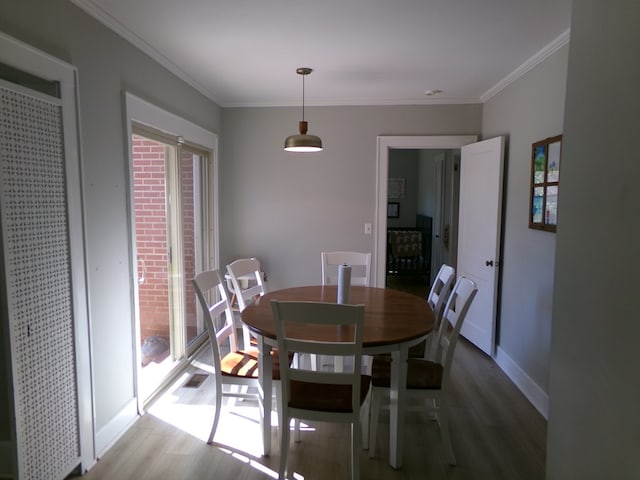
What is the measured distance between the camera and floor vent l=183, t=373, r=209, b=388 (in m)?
3.02

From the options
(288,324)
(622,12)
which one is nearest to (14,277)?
(288,324)

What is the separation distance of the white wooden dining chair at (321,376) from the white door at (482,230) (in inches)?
77.3

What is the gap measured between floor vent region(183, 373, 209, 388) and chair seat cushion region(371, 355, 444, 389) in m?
1.49

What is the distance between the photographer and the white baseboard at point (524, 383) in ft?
8.70

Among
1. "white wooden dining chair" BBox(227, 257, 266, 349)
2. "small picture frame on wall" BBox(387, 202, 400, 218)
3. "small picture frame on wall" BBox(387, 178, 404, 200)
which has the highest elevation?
"small picture frame on wall" BBox(387, 178, 404, 200)

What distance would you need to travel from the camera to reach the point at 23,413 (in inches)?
65.1

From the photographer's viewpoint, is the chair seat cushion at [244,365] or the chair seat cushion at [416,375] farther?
the chair seat cushion at [244,365]

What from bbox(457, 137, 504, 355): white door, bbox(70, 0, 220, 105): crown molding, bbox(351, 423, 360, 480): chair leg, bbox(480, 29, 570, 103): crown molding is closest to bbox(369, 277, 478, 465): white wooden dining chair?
bbox(351, 423, 360, 480): chair leg

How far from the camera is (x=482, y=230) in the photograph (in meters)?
3.65

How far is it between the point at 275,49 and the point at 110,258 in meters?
1.71

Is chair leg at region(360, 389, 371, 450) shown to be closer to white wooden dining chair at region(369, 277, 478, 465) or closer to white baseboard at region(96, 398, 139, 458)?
white wooden dining chair at region(369, 277, 478, 465)

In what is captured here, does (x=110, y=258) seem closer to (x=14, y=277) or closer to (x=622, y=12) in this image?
(x=14, y=277)

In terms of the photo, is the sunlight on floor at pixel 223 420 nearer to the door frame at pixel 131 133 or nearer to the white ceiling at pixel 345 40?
the door frame at pixel 131 133

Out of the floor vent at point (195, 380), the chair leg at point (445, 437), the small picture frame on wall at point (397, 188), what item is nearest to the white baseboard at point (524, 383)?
the chair leg at point (445, 437)
